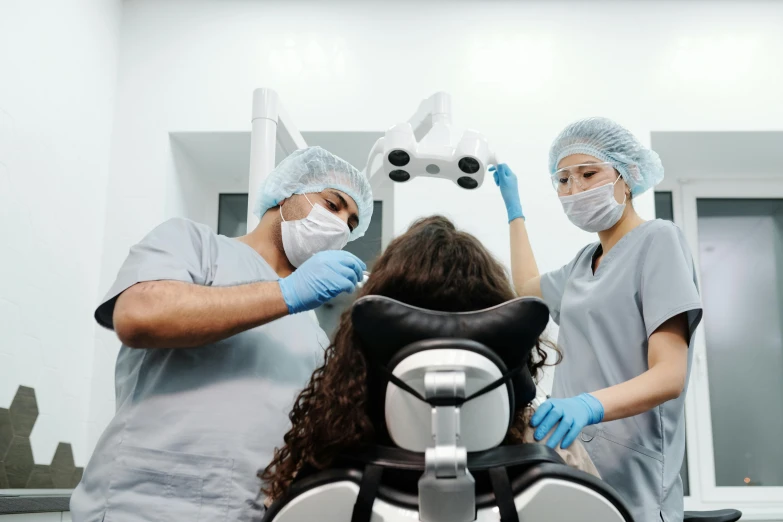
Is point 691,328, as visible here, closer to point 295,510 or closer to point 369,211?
point 369,211

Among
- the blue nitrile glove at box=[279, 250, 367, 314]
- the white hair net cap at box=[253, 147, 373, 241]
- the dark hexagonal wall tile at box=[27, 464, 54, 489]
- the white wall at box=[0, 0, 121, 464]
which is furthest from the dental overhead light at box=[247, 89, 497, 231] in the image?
the dark hexagonal wall tile at box=[27, 464, 54, 489]

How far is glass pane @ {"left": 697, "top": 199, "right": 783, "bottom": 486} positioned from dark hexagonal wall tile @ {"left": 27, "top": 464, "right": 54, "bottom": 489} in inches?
92.4

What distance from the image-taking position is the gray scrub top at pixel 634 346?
146 centimetres

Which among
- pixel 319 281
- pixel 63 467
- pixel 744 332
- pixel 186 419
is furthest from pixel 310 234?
pixel 744 332

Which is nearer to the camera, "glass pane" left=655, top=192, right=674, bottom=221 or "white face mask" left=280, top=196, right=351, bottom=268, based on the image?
"white face mask" left=280, top=196, right=351, bottom=268

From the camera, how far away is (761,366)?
2.89m

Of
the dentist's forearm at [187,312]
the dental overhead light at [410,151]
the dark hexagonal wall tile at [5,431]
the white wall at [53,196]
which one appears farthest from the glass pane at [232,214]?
the dentist's forearm at [187,312]

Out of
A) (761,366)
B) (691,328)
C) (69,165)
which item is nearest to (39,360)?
(69,165)

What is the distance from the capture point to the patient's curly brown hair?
0.89 m

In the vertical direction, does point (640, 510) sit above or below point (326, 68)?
below

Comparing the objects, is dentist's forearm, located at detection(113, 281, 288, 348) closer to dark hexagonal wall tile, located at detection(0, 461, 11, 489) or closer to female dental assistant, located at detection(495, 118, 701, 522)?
female dental assistant, located at detection(495, 118, 701, 522)

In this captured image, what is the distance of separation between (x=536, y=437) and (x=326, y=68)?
2034mm

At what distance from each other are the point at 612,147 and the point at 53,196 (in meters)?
1.63

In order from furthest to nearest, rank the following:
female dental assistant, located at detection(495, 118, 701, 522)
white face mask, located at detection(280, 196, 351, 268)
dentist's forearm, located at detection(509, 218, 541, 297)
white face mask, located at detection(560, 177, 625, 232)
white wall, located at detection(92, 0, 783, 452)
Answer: white wall, located at detection(92, 0, 783, 452) < dentist's forearm, located at detection(509, 218, 541, 297) < white face mask, located at detection(560, 177, 625, 232) < white face mask, located at detection(280, 196, 351, 268) < female dental assistant, located at detection(495, 118, 701, 522)
